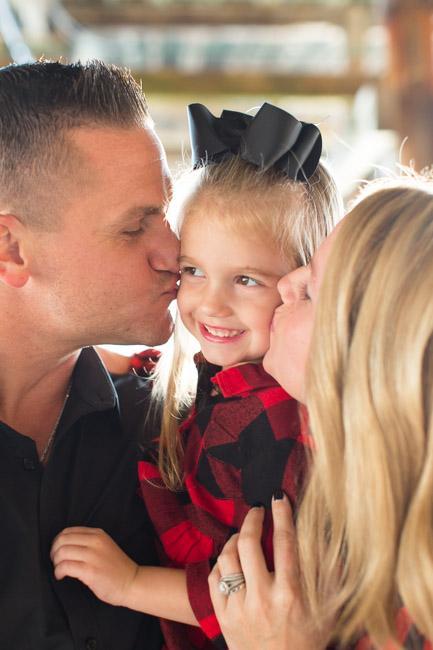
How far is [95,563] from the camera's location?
5.15 feet

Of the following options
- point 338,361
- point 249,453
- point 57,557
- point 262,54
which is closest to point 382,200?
point 338,361

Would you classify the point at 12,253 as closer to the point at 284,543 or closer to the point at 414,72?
Result: the point at 284,543

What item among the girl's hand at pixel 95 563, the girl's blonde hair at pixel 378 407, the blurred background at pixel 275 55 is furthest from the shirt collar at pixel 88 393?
the blurred background at pixel 275 55

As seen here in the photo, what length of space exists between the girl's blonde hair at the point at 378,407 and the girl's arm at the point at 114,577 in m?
0.37

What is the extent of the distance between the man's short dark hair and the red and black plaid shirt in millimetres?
597

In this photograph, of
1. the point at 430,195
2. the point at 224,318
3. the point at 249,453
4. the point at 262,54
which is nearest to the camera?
the point at 430,195

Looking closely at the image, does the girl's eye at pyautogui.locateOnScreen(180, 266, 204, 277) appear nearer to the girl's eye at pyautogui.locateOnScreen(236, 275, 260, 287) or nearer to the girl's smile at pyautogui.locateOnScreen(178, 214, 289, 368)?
the girl's smile at pyautogui.locateOnScreen(178, 214, 289, 368)

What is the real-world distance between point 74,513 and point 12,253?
2.04 feet

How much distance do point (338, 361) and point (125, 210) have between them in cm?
70

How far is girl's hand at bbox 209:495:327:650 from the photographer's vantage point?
1384 millimetres

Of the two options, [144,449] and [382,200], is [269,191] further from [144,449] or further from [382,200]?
[144,449]

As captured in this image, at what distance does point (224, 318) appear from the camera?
5.53ft

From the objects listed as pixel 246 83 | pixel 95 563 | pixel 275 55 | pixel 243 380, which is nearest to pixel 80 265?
pixel 243 380

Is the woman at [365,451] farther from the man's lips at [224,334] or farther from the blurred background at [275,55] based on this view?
the blurred background at [275,55]
